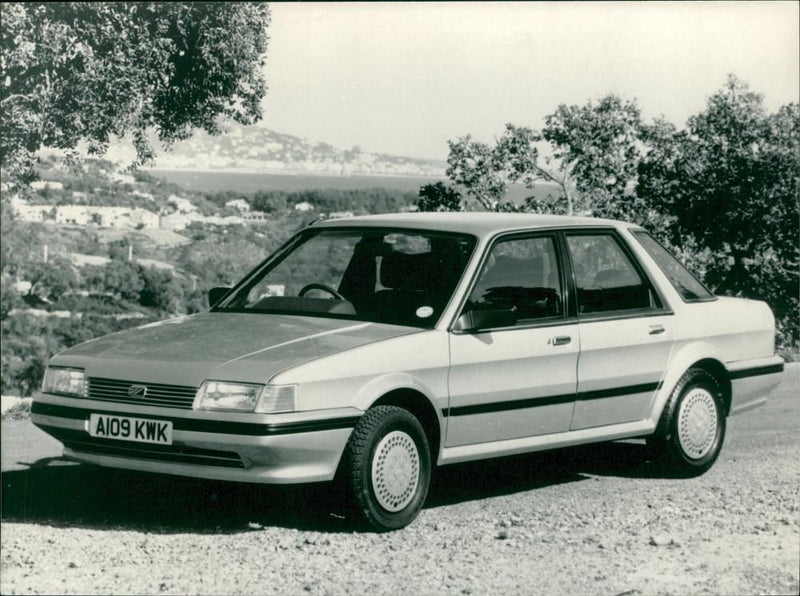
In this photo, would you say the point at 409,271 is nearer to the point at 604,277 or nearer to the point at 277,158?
the point at 604,277

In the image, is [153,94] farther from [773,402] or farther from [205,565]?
[205,565]

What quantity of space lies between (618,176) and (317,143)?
513cm

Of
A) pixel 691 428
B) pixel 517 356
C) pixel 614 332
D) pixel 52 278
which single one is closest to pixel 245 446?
pixel 517 356

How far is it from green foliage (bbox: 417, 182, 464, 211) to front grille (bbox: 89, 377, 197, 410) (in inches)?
470

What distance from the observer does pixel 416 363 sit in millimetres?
7055

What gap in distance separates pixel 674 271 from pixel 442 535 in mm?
3213

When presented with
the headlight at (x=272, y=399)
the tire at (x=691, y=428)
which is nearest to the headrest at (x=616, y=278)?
the tire at (x=691, y=428)

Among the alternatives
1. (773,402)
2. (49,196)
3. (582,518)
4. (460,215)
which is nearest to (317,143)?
(49,196)

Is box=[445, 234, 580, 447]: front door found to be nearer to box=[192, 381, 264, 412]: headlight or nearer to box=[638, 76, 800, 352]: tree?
box=[192, 381, 264, 412]: headlight

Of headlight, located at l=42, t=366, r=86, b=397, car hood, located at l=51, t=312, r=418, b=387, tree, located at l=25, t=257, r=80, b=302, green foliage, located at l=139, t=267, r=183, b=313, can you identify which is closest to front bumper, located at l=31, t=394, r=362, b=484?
car hood, located at l=51, t=312, r=418, b=387

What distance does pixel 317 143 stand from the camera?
23.1 m

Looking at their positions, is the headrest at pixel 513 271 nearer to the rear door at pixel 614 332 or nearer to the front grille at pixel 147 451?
the rear door at pixel 614 332

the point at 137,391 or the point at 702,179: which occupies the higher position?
the point at 702,179

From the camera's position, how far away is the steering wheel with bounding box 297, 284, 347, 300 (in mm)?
7871
